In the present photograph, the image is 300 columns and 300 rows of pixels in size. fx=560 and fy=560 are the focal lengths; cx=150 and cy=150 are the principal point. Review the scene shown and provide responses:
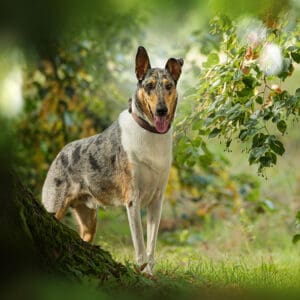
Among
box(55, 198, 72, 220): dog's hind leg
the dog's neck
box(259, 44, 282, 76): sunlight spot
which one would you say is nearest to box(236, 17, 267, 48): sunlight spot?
box(259, 44, 282, 76): sunlight spot

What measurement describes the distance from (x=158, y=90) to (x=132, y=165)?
1.40 feet

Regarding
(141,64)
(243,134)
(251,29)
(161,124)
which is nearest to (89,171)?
(161,124)

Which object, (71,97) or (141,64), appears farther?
(71,97)

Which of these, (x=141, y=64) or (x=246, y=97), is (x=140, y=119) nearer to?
(x=141, y=64)

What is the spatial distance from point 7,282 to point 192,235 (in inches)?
202

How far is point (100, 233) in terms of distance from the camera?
14.2 feet

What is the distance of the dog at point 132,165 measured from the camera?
2.43m

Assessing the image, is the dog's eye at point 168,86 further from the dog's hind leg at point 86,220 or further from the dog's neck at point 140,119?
the dog's hind leg at point 86,220

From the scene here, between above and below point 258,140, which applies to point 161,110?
above

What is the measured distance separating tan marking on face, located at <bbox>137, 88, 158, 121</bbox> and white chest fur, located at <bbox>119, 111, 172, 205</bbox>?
0.12 meters

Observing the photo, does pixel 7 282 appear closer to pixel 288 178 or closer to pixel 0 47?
pixel 0 47

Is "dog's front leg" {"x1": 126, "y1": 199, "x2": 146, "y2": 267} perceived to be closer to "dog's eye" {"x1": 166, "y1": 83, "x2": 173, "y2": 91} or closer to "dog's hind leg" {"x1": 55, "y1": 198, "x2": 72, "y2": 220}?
"dog's hind leg" {"x1": 55, "y1": 198, "x2": 72, "y2": 220}

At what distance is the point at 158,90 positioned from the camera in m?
2.40

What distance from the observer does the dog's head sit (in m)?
2.39
